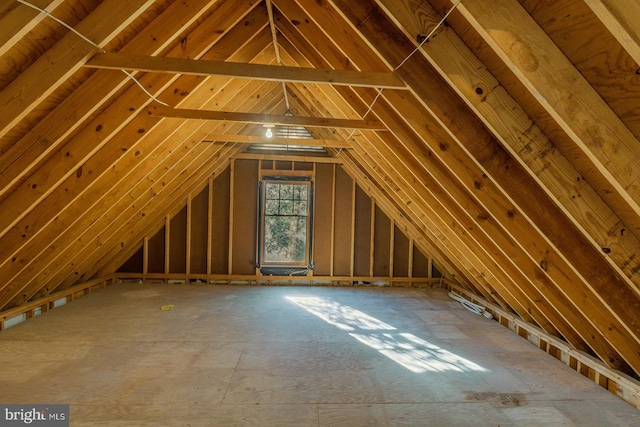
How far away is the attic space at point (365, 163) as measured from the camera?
1396 millimetres

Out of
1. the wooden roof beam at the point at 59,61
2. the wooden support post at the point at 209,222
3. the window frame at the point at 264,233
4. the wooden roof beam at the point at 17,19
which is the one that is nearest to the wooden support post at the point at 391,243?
the window frame at the point at 264,233

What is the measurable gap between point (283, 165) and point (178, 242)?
2.64 meters

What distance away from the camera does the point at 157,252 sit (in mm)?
6691

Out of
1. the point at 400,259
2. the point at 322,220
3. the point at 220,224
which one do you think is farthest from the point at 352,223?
the point at 220,224

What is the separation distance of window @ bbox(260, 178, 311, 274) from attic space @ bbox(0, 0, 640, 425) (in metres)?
0.96

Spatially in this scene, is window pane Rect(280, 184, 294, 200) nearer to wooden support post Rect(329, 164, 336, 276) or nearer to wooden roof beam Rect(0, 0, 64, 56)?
wooden support post Rect(329, 164, 336, 276)

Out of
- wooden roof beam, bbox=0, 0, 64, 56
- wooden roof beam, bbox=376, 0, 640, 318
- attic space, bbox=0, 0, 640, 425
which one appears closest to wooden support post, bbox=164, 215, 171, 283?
attic space, bbox=0, 0, 640, 425

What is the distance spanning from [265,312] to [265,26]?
363 cm

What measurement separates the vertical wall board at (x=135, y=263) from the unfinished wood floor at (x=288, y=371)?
1874 mm

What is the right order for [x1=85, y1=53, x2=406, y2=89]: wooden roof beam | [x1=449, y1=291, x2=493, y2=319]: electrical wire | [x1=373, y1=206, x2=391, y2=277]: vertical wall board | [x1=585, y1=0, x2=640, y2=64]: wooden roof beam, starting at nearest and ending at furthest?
[x1=585, y1=0, x2=640, y2=64]: wooden roof beam → [x1=85, y1=53, x2=406, y2=89]: wooden roof beam → [x1=449, y1=291, x2=493, y2=319]: electrical wire → [x1=373, y1=206, x2=391, y2=277]: vertical wall board

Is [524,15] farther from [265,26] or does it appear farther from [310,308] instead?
[310,308]

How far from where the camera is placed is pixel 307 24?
296 centimetres

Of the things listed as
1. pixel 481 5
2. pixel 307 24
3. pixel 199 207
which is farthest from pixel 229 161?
pixel 481 5

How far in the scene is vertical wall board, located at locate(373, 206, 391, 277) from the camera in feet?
22.8
